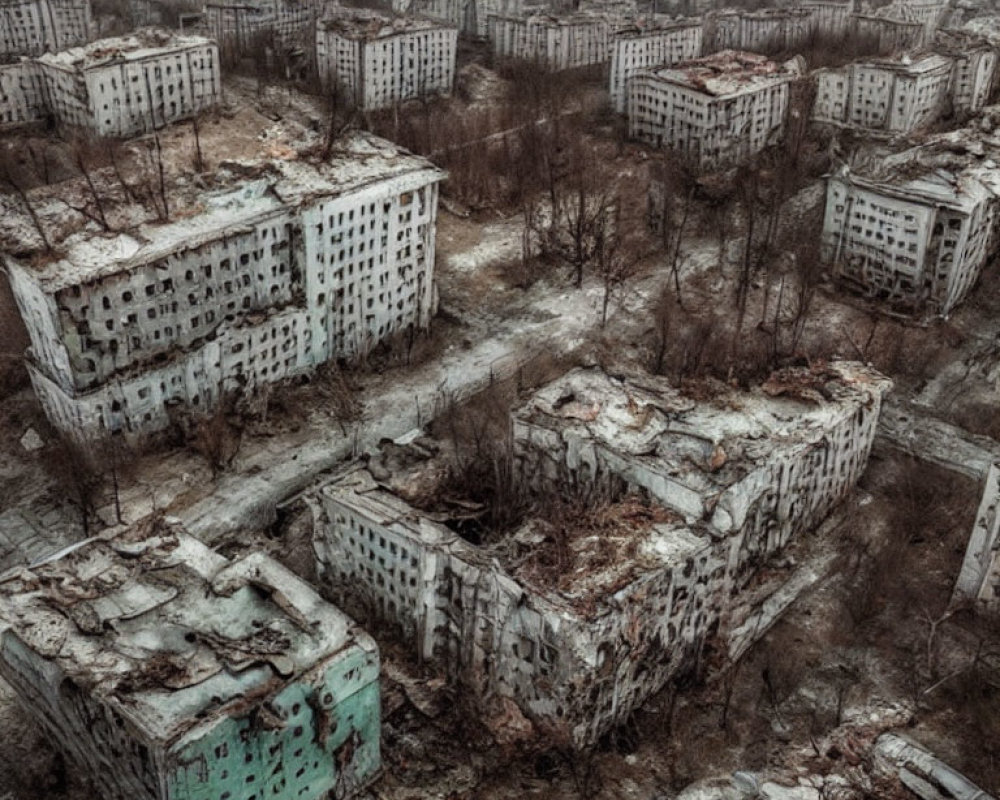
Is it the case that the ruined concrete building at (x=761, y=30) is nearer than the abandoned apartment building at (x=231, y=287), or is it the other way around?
the abandoned apartment building at (x=231, y=287)

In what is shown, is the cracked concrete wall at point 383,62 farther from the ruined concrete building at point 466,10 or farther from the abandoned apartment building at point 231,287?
the abandoned apartment building at point 231,287

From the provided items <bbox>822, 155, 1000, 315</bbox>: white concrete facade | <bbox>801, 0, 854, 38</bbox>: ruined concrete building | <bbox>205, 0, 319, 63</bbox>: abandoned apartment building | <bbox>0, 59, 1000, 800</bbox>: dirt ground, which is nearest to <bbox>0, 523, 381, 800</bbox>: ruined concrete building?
<bbox>0, 59, 1000, 800</bbox>: dirt ground

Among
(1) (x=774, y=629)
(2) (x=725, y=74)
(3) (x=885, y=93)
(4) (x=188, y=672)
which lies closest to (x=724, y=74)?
(2) (x=725, y=74)

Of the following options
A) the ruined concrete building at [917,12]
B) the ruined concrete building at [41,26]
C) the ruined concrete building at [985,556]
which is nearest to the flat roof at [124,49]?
the ruined concrete building at [41,26]

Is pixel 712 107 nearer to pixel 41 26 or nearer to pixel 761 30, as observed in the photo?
pixel 761 30

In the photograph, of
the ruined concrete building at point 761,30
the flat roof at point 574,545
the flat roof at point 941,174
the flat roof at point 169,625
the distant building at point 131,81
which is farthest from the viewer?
the ruined concrete building at point 761,30

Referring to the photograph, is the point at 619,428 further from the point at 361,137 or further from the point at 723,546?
the point at 361,137

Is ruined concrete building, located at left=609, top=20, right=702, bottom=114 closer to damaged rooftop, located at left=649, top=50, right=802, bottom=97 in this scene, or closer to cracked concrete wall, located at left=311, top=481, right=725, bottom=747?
damaged rooftop, located at left=649, top=50, right=802, bottom=97
